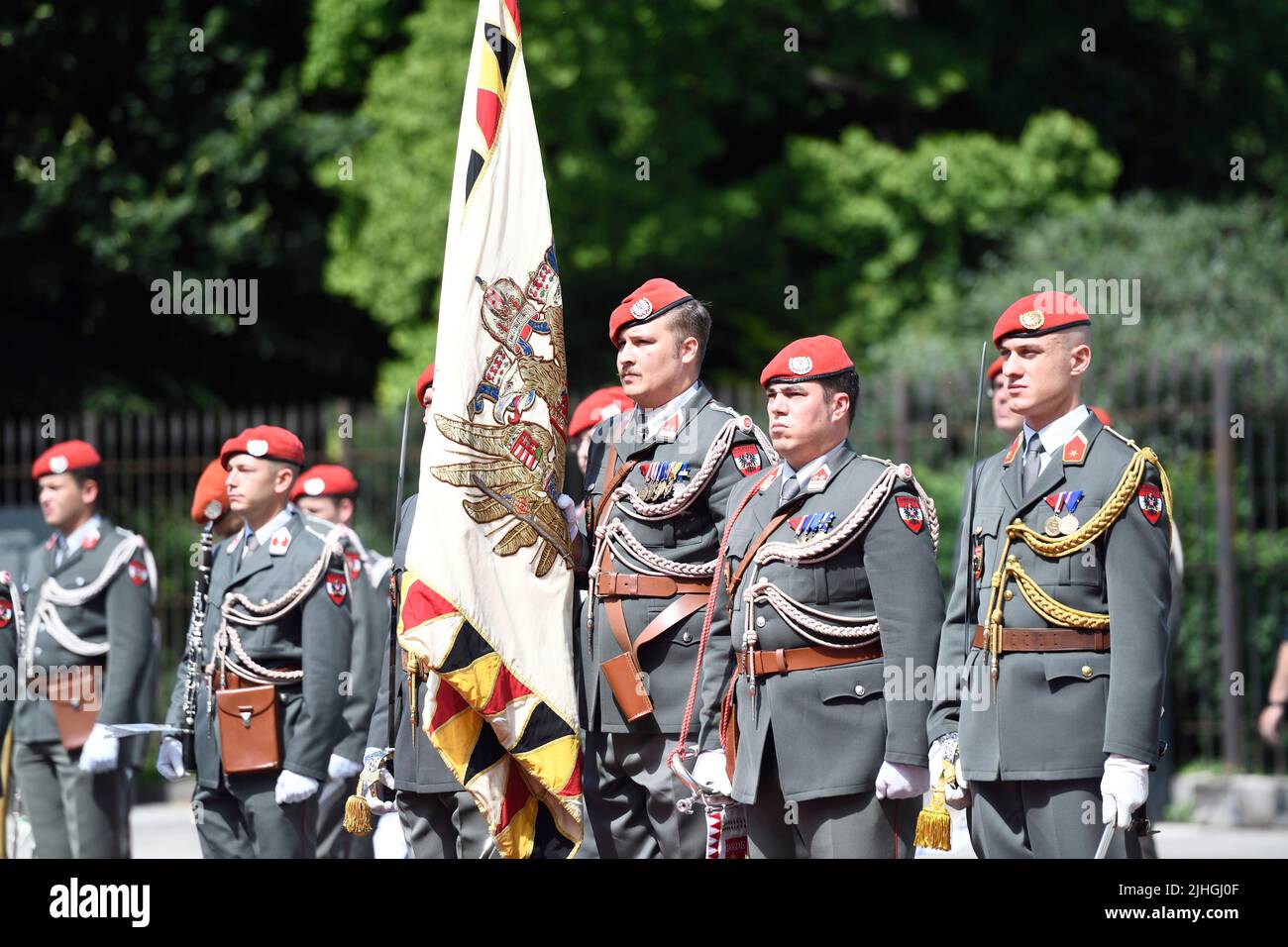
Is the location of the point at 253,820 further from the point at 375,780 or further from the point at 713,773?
the point at 713,773

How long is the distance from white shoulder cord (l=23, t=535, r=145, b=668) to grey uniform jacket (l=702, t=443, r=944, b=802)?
3.54 meters

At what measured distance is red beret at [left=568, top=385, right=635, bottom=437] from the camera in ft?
23.4

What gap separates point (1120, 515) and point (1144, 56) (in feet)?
49.8

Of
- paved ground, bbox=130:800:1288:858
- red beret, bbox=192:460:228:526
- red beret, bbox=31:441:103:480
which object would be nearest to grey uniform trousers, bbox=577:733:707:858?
red beret, bbox=192:460:228:526

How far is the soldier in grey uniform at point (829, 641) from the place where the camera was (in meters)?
5.18

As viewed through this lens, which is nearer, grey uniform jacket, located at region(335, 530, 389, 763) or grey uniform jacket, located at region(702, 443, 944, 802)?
grey uniform jacket, located at region(702, 443, 944, 802)

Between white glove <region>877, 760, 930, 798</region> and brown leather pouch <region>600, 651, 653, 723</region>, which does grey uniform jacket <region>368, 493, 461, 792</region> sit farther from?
white glove <region>877, 760, 930, 798</region>

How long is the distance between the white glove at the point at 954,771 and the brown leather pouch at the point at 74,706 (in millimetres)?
4105

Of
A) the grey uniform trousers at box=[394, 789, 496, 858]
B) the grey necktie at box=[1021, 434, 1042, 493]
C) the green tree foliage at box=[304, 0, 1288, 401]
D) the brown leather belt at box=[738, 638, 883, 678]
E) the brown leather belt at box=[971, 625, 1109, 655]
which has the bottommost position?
the grey uniform trousers at box=[394, 789, 496, 858]

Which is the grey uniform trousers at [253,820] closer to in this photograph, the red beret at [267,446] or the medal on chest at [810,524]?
the red beret at [267,446]

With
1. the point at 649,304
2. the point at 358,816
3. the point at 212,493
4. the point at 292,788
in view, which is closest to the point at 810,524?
the point at 649,304

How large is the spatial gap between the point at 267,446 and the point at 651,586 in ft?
6.27

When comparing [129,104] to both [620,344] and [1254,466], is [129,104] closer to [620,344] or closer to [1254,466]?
[1254,466]

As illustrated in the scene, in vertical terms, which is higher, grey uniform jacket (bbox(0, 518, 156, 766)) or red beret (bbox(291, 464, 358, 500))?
red beret (bbox(291, 464, 358, 500))
